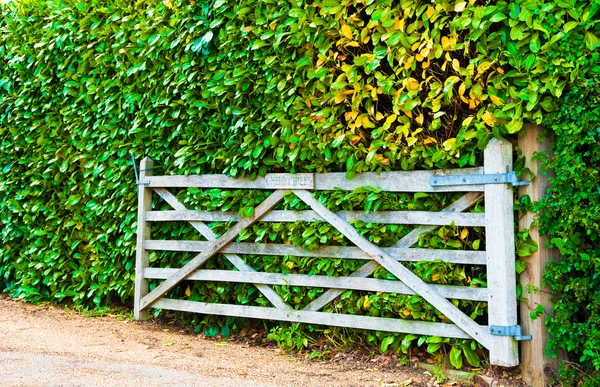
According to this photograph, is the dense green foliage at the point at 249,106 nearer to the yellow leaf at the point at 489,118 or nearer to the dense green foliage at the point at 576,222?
the yellow leaf at the point at 489,118

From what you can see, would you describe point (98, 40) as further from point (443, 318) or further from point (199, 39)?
point (443, 318)

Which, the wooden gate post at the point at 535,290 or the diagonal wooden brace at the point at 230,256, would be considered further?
the diagonal wooden brace at the point at 230,256

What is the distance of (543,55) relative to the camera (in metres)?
3.97

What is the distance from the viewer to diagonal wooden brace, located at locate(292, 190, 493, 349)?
4316 millimetres

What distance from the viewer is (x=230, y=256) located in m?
5.58

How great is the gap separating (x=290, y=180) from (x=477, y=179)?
157 cm

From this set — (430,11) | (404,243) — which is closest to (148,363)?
(404,243)

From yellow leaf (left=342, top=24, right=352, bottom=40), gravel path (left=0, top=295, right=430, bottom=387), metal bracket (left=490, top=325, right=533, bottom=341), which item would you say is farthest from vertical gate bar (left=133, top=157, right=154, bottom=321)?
metal bracket (left=490, top=325, right=533, bottom=341)

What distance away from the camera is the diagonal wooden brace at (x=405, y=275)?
14.2ft

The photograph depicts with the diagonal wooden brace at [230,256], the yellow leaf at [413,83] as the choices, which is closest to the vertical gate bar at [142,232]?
the diagonal wooden brace at [230,256]

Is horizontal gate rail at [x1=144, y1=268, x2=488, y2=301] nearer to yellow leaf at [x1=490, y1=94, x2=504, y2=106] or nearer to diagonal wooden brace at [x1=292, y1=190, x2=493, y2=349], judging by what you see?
diagonal wooden brace at [x1=292, y1=190, x2=493, y2=349]

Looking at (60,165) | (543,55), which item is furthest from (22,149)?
(543,55)

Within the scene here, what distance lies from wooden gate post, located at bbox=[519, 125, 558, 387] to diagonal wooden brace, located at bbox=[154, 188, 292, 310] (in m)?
1.89

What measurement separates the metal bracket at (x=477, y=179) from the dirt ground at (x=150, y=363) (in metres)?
1.37
